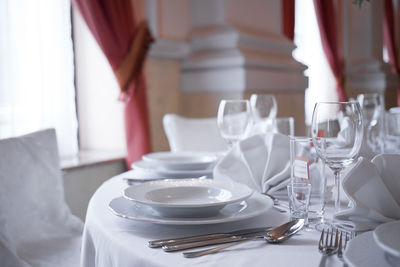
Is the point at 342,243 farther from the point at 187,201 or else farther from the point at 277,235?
the point at 187,201

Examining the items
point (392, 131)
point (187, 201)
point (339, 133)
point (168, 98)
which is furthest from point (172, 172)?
point (168, 98)

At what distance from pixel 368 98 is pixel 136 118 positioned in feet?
5.12

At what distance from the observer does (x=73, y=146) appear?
8.62ft

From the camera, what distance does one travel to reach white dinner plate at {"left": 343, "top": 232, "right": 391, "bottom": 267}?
0.49 meters

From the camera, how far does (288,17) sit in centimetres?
398

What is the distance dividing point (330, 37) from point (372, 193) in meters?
4.65

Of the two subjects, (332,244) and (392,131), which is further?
(392,131)

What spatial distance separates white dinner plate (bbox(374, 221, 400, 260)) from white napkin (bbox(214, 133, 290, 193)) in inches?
16.5

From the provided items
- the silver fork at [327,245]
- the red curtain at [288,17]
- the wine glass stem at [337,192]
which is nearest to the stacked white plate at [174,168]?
the wine glass stem at [337,192]

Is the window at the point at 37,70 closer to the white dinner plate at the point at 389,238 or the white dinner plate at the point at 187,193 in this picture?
the white dinner plate at the point at 187,193

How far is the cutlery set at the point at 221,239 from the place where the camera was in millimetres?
608

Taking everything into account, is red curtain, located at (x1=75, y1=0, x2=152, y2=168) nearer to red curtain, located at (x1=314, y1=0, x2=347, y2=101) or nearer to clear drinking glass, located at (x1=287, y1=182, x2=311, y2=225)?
clear drinking glass, located at (x1=287, y1=182, x2=311, y2=225)

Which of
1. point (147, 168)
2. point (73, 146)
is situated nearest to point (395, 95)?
point (73, 146)

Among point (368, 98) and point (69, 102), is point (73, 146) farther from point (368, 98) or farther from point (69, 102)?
point (368, 98)
